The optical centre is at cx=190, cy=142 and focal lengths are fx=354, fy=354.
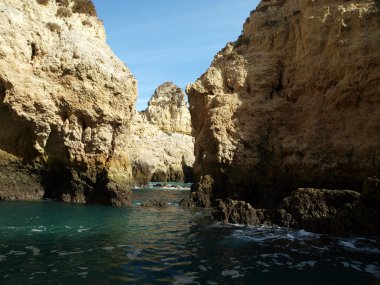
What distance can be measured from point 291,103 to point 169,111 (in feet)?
248

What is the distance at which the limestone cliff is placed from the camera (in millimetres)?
19609

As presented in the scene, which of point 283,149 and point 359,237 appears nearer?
point 359,237

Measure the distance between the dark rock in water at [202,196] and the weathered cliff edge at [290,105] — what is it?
77 millimetres

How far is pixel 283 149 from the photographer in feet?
76.9

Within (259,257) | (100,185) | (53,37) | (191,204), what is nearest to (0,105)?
(53,37)

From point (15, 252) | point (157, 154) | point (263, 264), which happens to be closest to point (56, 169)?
point (15, 252)

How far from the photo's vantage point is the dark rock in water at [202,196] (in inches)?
1022

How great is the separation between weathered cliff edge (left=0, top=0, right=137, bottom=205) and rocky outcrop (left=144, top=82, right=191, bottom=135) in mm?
67961

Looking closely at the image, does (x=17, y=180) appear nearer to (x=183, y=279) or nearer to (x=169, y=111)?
(x=183, y=279)

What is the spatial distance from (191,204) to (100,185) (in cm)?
693

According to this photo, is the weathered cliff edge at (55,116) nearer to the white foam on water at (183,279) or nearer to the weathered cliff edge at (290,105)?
the weathered cliff edge at (290,105)

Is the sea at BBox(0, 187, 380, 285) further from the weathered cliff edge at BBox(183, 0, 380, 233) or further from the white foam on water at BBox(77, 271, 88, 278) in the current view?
the weathered cliff edge at BBox(183, 0, 380, 233)

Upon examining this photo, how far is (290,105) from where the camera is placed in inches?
974

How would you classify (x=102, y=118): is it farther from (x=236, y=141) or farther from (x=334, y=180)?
(x=334, y=180)
